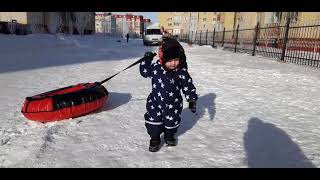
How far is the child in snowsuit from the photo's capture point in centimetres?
320

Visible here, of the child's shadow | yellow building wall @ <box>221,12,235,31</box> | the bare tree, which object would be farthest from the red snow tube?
yellow building wall @ <box>221,12,235,31</box>

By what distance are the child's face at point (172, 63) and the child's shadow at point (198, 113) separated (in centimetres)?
102

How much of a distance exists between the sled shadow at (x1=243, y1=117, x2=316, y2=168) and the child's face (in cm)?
122

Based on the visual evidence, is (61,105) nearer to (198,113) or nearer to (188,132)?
(188,132)

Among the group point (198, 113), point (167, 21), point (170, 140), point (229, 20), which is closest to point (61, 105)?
point (170, 140)

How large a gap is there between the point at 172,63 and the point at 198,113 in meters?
1.93

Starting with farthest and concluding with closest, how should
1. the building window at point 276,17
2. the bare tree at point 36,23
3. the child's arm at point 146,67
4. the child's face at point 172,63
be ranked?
the bare tree at point 36,23 < the building window at point 276,17 < the child's arm at point 146,67 < the child's face at point 172,63

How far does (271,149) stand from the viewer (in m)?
3.39

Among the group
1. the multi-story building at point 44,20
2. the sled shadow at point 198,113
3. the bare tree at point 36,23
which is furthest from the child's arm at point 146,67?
the bare tree at point 36,23

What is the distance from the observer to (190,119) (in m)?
4.55

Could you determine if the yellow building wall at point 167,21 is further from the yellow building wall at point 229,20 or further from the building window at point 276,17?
the building window at point 276,17

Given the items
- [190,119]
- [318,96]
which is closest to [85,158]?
[190,119]

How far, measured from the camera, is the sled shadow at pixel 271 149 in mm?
3039
